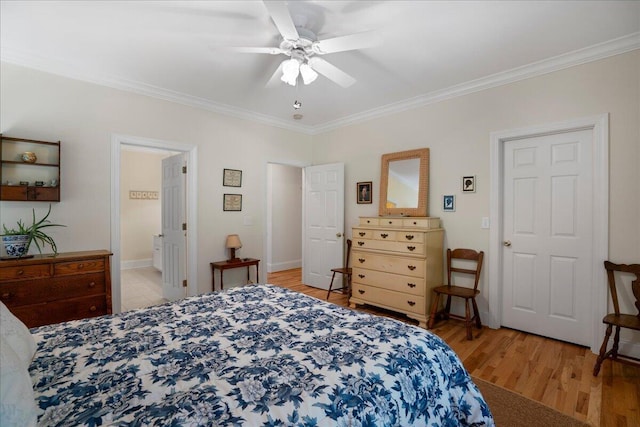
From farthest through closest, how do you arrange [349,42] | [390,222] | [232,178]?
[232,178] < [390,222] < [349,42]

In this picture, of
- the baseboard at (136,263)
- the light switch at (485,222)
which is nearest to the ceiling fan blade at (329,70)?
the light switch at (485,222)

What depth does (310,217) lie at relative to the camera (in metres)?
5.03

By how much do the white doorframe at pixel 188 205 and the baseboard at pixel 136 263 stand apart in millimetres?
3563

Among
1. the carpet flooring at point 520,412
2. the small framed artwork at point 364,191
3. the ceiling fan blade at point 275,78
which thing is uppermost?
the ceiling fan blade at point 275,78

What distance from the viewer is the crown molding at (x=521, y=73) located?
2504 millimetres

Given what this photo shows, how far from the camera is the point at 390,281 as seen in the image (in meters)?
3.52

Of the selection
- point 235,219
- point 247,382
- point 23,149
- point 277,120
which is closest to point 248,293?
point 247,382

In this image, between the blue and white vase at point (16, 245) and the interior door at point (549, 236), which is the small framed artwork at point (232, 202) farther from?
the interior door at point (549, 236)

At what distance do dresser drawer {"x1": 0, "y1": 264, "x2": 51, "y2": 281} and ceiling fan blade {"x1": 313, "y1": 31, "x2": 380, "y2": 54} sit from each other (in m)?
2.84

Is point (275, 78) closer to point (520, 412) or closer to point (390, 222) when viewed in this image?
point (390, 222)

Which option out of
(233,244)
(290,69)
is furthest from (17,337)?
(233,244)

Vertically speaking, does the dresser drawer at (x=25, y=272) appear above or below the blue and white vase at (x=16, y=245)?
below

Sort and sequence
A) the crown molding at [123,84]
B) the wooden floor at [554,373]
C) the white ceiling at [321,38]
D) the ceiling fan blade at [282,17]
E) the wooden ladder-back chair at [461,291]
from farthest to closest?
the wooden ladder-back chair at [461,291] < the crown molding at [123,84] < the white ceiling at [321,38] < the wooden floor at [554,373] < the ceiling fan blade at [282,17]

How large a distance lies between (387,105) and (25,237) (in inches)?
159
